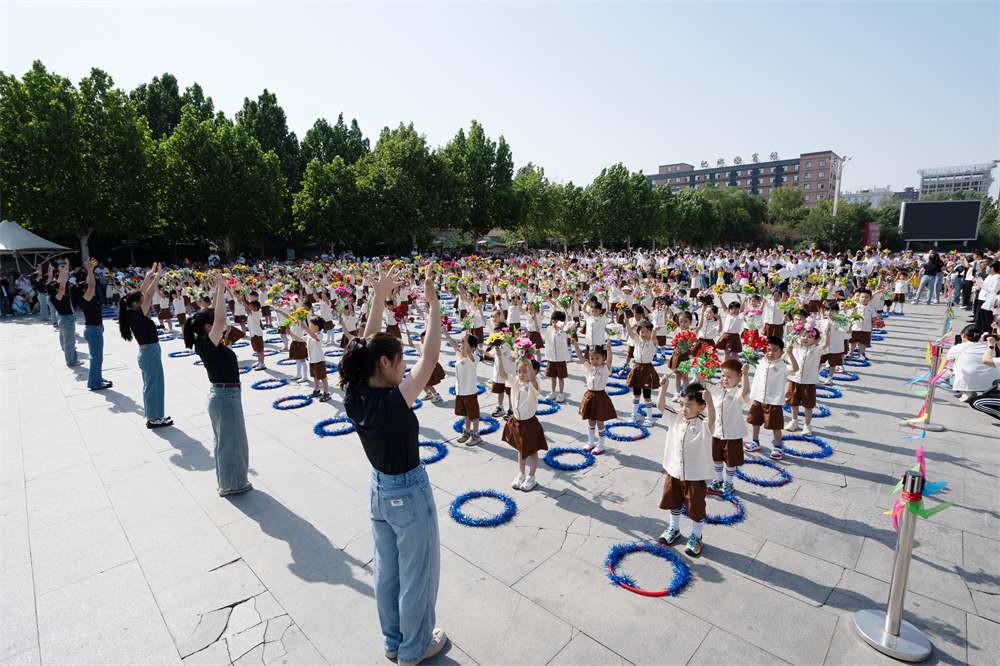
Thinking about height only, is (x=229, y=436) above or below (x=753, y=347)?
below

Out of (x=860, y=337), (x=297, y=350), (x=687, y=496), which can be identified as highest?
(x=297, y=350)

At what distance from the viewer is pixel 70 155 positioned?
27625 mm

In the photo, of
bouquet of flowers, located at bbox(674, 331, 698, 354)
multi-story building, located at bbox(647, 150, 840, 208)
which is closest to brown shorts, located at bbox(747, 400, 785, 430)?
bouquet of flowers, located at bbox(674, 331, 698, 354)

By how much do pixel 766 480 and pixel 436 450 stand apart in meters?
4.60

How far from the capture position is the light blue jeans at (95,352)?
1049cm

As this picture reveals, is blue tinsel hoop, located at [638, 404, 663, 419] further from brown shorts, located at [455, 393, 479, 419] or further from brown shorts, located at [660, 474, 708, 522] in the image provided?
brown shorts, located at [660, 474, 708, 522]

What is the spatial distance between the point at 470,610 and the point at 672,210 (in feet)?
216

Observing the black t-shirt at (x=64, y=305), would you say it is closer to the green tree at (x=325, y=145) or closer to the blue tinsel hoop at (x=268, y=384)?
the blue tinsel hoop at (x=268, y=384)

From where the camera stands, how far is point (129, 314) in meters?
8.22

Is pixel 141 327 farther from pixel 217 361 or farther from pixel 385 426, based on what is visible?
pixel 385 426

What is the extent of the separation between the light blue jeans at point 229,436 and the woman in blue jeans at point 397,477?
3382mm

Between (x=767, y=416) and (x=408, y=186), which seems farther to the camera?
(x=408, y=186)

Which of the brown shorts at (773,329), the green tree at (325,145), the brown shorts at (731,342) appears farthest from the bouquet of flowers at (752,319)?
the green tree at (325,145)

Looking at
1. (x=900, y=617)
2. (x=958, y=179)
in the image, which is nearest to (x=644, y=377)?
(x=900, y=617)
